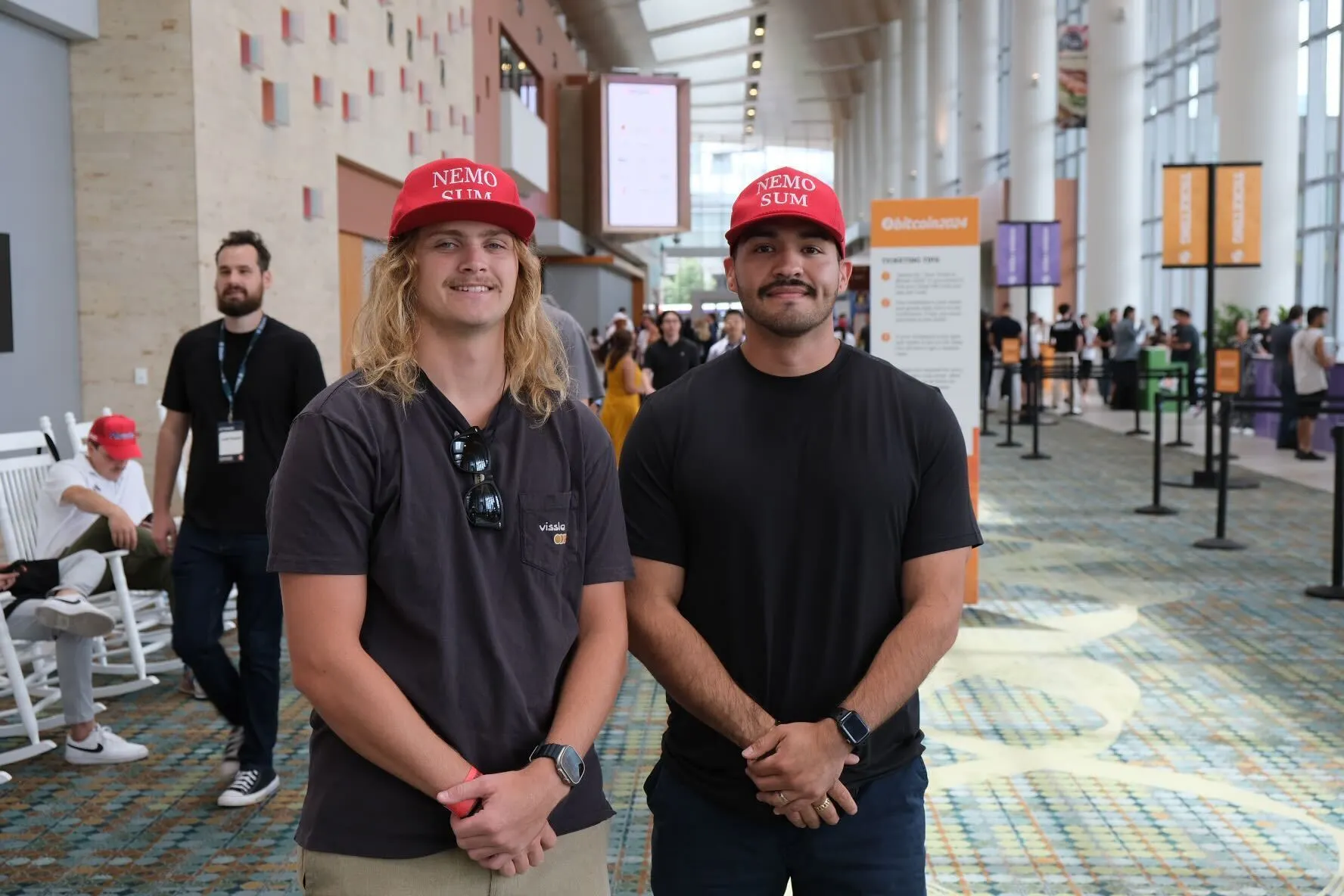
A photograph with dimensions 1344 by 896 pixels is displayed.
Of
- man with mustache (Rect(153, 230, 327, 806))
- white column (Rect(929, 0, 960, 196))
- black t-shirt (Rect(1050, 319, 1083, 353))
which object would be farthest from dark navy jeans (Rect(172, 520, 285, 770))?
white column (Rect(929, 0, 960, 196))

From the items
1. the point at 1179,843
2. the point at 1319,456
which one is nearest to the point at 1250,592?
the point at 1179,843

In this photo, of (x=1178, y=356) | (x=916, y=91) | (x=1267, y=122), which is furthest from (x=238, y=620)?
(x=916, y=91)

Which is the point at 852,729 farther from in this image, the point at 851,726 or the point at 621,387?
the point at 621,387

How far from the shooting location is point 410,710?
1798 millimetres

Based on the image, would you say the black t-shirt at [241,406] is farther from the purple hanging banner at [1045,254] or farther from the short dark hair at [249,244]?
the purple hanging banner at [1045,254]

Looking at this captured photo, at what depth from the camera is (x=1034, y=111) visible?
30.5 meters

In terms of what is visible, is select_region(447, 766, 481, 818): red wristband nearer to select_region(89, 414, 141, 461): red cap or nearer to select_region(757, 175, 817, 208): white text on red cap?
select_region(757, 175, 817, 208): white text on red cap

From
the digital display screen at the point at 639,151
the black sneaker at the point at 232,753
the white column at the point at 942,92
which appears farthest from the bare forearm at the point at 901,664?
the white column at the point at 942,92

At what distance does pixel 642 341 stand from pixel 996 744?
18.5m

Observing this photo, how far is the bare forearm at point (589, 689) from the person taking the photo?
74.4 inches

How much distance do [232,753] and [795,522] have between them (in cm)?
304

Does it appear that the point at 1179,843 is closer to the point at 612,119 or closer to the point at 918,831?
the point at 918,831

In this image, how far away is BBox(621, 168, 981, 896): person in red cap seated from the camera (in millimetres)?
2137

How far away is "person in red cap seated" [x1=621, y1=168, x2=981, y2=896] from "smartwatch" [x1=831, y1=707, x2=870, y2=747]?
2 centimetres
